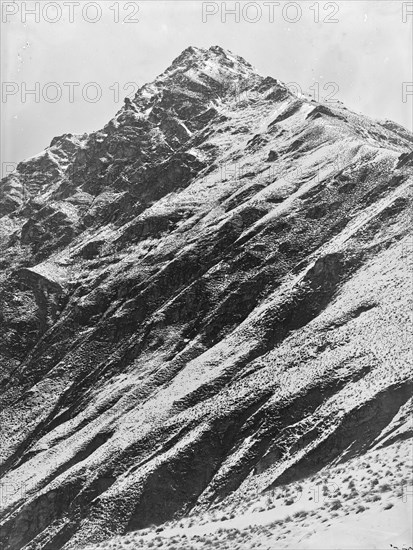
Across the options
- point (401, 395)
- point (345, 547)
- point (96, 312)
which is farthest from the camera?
point (96, 312)

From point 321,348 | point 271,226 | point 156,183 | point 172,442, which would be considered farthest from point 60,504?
point 156,183

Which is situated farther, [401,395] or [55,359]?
[55,359]

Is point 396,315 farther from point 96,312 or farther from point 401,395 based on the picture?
point 96,312

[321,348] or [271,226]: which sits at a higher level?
[271,226]

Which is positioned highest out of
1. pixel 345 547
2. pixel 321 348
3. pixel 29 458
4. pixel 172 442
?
pixel 345 547

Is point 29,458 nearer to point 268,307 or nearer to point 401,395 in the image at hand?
point 268,307

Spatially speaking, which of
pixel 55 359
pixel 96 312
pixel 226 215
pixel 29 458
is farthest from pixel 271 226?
pixel 29 458

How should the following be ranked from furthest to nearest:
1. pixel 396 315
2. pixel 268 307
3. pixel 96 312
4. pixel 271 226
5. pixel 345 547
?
pixel 96 312, pixel 271 226, pixel 268 307, pixel 396 315, pixel 345 547
